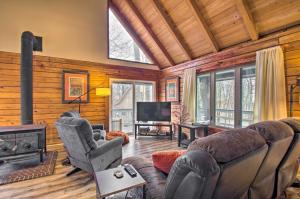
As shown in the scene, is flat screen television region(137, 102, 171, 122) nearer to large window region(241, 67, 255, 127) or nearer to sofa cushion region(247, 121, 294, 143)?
large window region(241, 67, 255, 127)

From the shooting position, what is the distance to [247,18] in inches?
140

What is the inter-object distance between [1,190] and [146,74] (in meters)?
5.07

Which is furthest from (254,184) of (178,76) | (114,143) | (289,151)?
(178,76)

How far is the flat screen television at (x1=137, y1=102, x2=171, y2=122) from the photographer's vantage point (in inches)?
230

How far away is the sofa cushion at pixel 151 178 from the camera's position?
1.53 meters

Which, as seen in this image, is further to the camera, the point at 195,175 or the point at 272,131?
the point at 272,131

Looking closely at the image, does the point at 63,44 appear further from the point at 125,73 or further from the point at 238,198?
the point at 238,198

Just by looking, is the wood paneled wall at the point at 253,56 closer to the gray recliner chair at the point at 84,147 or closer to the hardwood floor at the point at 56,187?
the gray recliner chair at the point at 84,147

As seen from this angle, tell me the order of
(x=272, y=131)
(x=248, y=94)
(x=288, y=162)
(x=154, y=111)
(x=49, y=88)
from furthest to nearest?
1. (x=154, y=111)
2. (x=49, y=88)
3. (x=248, y=94)
4. (x=288, y=162)
5. (x=272, y=131)

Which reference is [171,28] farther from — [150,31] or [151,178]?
[151,178]

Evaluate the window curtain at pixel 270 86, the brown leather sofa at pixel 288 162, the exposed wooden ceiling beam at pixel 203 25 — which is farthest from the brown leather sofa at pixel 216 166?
the exposed wooden ceiling beam at pixel 203 25

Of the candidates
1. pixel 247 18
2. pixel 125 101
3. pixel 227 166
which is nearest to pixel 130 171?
pixel 227 166

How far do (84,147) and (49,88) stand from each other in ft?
10.3

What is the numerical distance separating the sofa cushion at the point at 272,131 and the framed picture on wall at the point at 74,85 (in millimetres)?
4663
